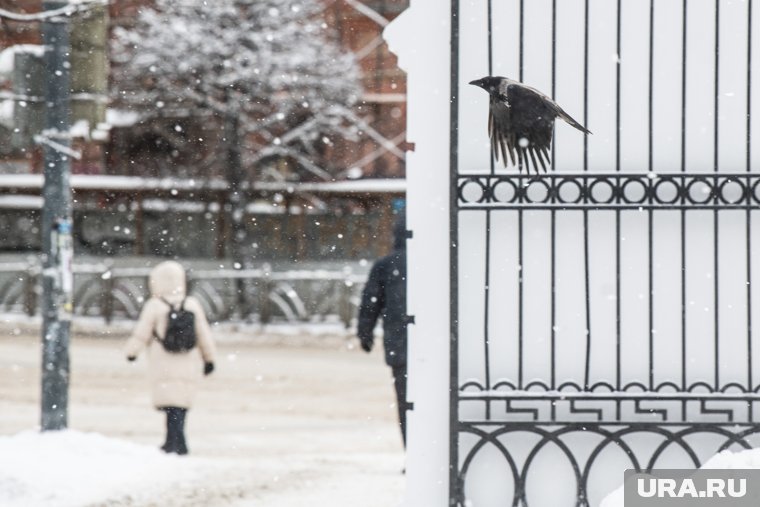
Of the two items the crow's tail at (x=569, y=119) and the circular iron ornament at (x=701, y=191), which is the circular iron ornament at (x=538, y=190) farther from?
the circular iron ornament at (x=701, y=191)

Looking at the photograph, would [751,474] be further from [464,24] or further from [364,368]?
[364,368]

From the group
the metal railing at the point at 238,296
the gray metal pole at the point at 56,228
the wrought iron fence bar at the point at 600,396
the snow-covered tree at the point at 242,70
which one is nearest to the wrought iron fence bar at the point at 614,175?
the wrought iron fence bar at the point at 600,396

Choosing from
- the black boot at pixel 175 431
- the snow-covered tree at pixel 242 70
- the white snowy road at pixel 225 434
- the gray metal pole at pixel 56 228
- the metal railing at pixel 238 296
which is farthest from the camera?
the snow-covered tree at pixel 242 70

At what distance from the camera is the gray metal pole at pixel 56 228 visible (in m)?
9.00

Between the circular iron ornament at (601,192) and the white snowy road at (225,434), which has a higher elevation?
the circular iron ornament at (601,192)

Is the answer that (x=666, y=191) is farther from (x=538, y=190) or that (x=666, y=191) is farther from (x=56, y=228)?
(x=56, y=228)

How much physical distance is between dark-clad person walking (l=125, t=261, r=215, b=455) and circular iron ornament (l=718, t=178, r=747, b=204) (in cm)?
457

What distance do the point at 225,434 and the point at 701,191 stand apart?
661cm

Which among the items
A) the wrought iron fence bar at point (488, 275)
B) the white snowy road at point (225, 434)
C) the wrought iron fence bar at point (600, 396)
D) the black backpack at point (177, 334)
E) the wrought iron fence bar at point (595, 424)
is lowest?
the white snowy road at point (225, 434)

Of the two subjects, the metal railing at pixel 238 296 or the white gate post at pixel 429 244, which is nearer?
the white gate post at pixel 429 244

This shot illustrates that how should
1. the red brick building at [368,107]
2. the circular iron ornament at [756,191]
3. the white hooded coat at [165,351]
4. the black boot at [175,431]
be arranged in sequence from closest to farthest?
the circular iron ornament at [756,191]
the white hooded coat at [165,351]
the black boot at [175,431]
the red brick building at [368,107]

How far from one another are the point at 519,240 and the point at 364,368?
10817mm

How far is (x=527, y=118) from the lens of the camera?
226 inches

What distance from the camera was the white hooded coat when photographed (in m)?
9.25
